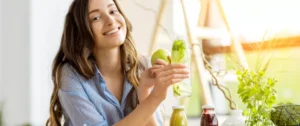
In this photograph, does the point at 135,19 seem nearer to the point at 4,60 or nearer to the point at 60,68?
the point at 4,60

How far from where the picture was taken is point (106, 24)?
1397mm

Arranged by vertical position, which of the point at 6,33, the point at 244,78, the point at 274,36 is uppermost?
the point at 6,33

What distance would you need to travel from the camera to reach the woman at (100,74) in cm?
137

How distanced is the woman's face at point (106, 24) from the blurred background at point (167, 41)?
0.55 m

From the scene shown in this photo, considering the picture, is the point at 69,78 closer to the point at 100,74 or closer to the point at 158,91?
the point at 100,74

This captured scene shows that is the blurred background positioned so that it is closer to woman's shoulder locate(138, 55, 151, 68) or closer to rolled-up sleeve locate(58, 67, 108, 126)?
woman's shoulder locate(138, 55, 151, 68)

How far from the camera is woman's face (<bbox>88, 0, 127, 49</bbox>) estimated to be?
1393mm

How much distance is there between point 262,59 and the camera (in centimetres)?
202

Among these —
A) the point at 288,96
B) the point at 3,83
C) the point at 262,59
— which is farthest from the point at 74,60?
the point at 3,83

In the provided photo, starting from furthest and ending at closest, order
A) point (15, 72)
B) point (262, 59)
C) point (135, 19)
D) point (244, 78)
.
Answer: point (15, 72) < point (135, 19) < point (262, 59) < point (244, 78)

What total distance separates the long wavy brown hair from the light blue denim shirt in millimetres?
27

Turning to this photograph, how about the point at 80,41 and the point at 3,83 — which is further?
the point at 3,83

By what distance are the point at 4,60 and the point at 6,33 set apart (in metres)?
0.21

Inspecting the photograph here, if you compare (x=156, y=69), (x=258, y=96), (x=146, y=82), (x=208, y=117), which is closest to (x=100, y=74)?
(x=146, y=82)
